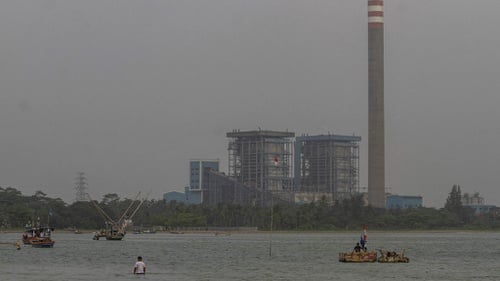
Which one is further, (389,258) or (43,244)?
(43,244)

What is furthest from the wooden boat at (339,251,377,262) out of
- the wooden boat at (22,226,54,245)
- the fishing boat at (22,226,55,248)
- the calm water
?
the wooden boat at (22,226,54,245)

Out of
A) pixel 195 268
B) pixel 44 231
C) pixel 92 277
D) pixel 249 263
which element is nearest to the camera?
pixel 92 277

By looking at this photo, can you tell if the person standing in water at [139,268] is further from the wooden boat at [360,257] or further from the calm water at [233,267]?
the wooden boat at [360,257]

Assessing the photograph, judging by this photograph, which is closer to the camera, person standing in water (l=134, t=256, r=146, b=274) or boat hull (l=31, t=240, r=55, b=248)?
person standing in water (l=134, t=256, r=146, b=274)

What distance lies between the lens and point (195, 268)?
112 meters

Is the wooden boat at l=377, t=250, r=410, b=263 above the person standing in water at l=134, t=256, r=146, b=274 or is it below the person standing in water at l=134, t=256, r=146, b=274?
above

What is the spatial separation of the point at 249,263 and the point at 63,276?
30.6 m

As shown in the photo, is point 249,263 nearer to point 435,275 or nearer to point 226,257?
point 226,257

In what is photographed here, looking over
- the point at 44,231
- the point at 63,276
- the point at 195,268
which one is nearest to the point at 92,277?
the point at 63,276

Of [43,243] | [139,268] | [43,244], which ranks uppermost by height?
[43,243]

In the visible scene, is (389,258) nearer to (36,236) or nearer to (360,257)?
(360,257)

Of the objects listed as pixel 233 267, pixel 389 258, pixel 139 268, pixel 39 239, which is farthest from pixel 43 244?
pixel 139 268

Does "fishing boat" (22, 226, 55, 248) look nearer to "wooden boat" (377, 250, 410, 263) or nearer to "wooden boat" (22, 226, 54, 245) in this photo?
"wooden boat" (22, 226, 54, 245)

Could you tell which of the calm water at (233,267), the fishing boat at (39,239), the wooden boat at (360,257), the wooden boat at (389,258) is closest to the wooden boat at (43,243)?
the fishing boat at (39,239)
